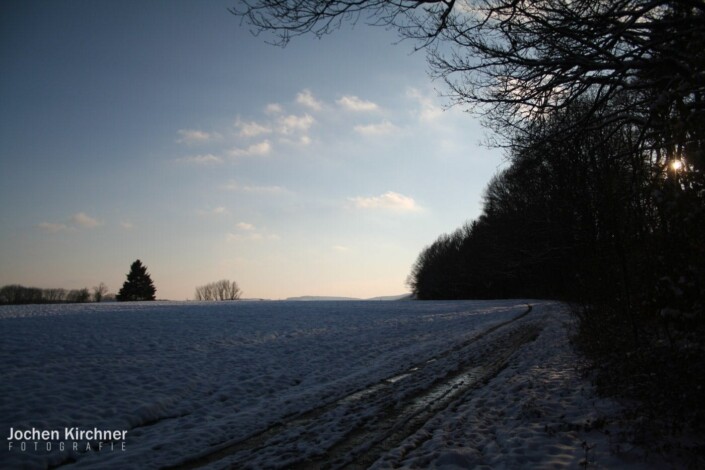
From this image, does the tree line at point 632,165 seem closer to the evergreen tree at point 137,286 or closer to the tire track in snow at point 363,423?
the tire track in snow at point 363,423

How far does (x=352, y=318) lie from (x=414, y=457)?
73.2 feet

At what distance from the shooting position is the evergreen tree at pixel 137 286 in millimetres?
62409

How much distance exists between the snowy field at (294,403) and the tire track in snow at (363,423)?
35 millimetres

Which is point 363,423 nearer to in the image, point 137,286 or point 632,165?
point 632,165

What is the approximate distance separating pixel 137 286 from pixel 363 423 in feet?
221

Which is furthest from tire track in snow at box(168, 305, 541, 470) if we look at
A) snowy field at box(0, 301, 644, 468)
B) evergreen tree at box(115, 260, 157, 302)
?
evergreen tree at box(115, 260, 157, 302)

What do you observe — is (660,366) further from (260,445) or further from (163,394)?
(163,394)

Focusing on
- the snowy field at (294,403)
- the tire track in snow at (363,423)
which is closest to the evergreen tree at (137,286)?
the snowy field at (294,403)

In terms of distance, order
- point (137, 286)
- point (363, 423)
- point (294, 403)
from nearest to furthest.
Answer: point (363, 423), point (294, 403), point (137, 286)

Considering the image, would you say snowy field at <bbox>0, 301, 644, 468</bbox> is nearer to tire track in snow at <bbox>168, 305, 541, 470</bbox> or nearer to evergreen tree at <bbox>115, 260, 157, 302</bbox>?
tire track in snow at <bbox>168, 305, 541, 470</bbox>

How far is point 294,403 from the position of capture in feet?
27.9

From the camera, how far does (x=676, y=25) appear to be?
5594 mm

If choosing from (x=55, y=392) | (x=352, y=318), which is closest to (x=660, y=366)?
(x=55, y=392)

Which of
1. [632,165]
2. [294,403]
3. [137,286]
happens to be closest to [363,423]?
[294,403]
